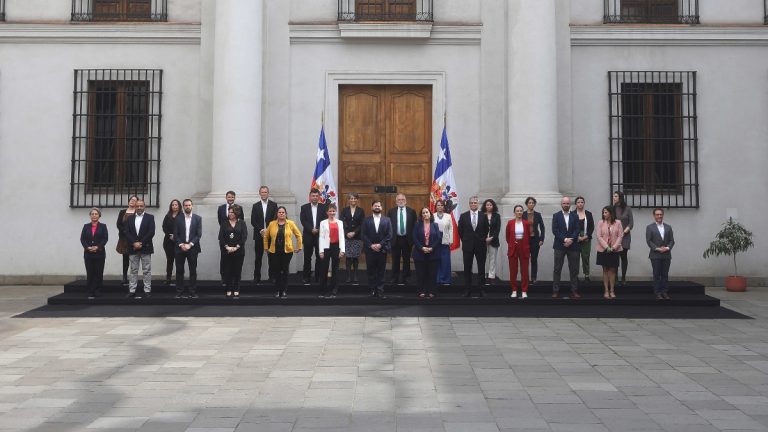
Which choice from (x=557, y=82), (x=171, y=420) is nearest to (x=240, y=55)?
(x=557, y=82)

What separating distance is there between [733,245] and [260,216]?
33.2 feet

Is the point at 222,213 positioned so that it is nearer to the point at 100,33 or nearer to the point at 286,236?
the point at 286,236

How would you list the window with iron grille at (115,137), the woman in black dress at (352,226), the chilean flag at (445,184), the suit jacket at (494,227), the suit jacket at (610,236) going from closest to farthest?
the suit jacket at (610,236) < the suit jacket at (494,227) < the woman in black dress at (352,226) < the chilean flag at (445,184) < the window with iron grille at (115,137)

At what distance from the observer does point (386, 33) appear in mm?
18703

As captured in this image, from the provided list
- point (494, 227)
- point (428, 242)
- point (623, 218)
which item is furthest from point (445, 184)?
point (623, 218)

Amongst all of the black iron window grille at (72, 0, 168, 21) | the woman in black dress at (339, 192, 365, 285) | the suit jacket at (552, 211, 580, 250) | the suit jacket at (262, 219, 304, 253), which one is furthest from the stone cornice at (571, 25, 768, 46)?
the black iron window grille at (72, 0, 168, 21)

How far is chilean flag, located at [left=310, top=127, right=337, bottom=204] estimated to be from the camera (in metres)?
17.8

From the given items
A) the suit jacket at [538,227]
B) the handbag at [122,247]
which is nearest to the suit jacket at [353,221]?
the suit jacket at [538,227]

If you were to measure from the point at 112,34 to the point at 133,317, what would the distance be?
789 cm

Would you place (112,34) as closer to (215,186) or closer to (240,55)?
(240,55)

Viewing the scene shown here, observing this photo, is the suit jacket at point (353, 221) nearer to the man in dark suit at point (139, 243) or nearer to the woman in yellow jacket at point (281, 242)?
the woman in yellow jacket at point (281, 242)

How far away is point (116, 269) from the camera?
18766mm

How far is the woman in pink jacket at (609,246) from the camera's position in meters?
15.3

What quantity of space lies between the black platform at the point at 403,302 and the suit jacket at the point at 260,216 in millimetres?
1155
